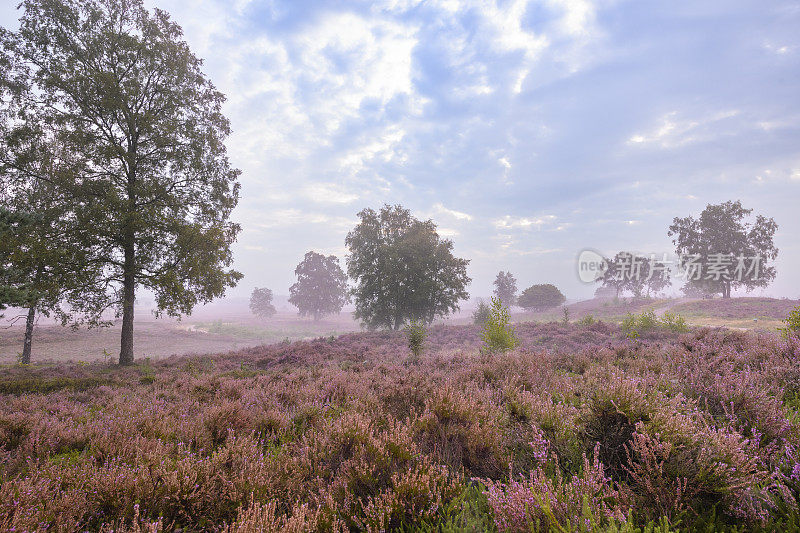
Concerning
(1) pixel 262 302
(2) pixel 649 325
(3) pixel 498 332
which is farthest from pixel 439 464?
(1) pixel 262 302

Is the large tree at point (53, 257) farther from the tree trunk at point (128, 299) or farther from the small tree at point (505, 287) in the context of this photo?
the small tree at point (505, 287)

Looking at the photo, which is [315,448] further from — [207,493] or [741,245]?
[741,245]

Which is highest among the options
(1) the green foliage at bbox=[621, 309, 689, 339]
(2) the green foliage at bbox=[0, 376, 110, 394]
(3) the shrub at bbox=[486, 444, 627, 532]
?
(3) the shrub at bbox=[486, 444, 627, 532]

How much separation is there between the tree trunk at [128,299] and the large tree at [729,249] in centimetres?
6075

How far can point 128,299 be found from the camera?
45.2 feet

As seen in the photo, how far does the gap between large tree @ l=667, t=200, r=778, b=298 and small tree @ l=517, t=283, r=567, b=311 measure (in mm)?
24378

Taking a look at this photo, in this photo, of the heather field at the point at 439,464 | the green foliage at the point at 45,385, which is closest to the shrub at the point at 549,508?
the heather field at the point at 439,464

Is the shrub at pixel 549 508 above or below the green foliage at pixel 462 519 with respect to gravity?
above

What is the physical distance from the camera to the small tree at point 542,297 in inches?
2591

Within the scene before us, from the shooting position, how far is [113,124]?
1430 centimetres

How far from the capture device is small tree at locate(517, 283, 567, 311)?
216 ft

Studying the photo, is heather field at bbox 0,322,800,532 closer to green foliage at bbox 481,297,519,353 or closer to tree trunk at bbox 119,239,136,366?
green foliage at bbox 481,297,519,353

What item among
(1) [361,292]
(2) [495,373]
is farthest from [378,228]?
(2) [495,373]

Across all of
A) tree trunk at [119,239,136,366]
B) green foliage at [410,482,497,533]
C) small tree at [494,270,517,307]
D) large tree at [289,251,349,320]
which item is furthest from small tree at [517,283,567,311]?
green foliage at [410,482,497,533]
